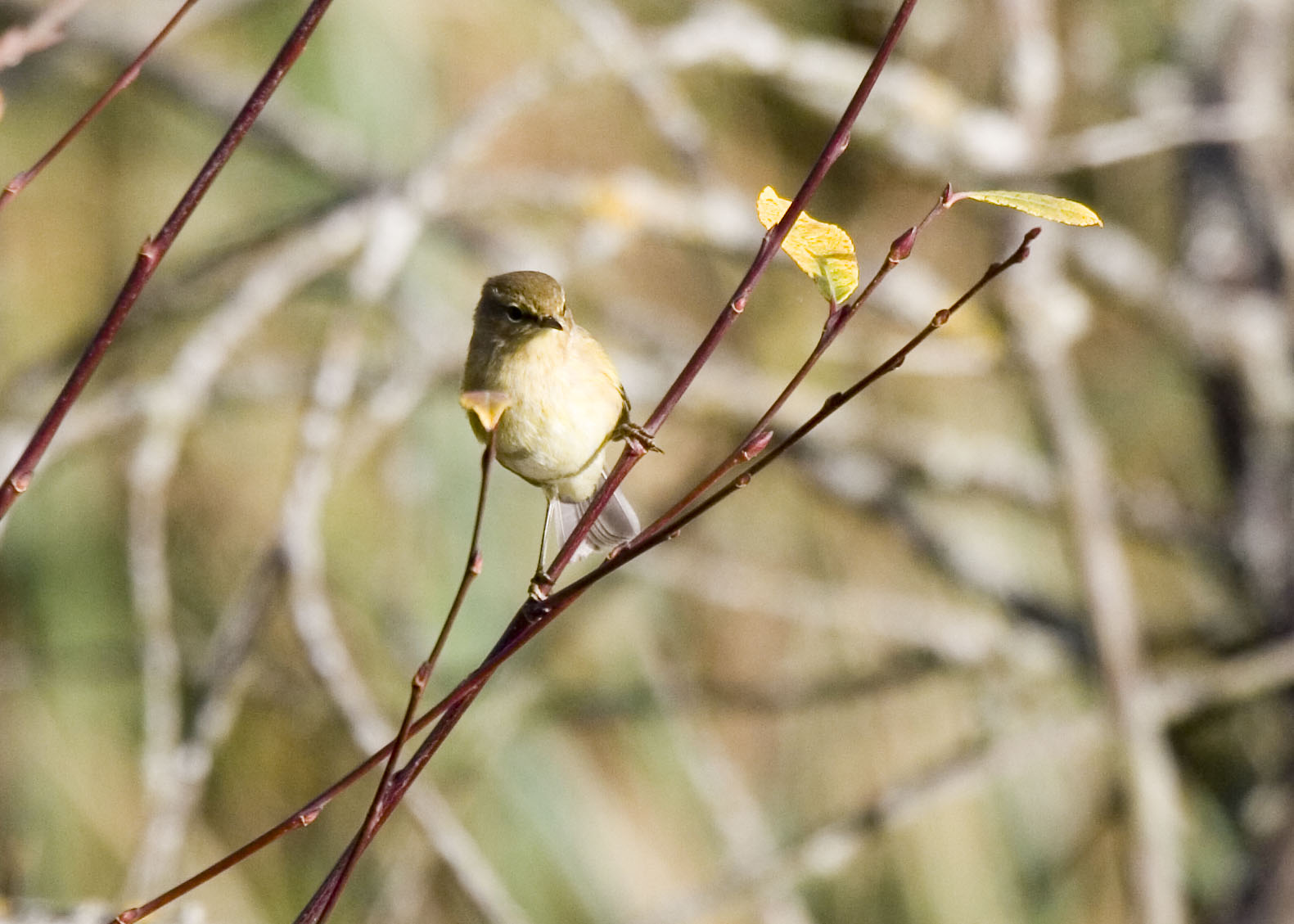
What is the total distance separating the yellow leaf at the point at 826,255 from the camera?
0.75 m

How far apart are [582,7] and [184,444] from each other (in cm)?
141

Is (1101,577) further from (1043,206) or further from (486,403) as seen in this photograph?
(486,403)

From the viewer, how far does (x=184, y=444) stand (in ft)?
9.21

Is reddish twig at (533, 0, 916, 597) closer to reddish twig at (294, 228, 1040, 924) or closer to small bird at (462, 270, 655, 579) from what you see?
reddish twig at (294, 228, 1040, 924)

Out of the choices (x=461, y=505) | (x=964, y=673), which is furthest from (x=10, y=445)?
→ (x=964, y=673)

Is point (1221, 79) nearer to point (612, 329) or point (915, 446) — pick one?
point (915, 446)

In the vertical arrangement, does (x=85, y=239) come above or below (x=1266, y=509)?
above

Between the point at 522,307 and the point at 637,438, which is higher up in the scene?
the point at 522,307

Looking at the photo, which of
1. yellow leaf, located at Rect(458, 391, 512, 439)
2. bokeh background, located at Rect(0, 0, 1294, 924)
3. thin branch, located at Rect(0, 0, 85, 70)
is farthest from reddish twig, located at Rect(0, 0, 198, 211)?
bokeh background, located at Rect(0, 0, 1294, 924)

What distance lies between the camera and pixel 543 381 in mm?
1079

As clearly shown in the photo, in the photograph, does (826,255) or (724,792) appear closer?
(826,255)

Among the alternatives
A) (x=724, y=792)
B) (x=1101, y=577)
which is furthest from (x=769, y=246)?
(x=724, y=792)

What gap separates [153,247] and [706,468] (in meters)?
1.96

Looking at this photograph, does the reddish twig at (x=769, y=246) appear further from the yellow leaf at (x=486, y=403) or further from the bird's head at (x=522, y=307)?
the bird's head at (x=522, y=307)
